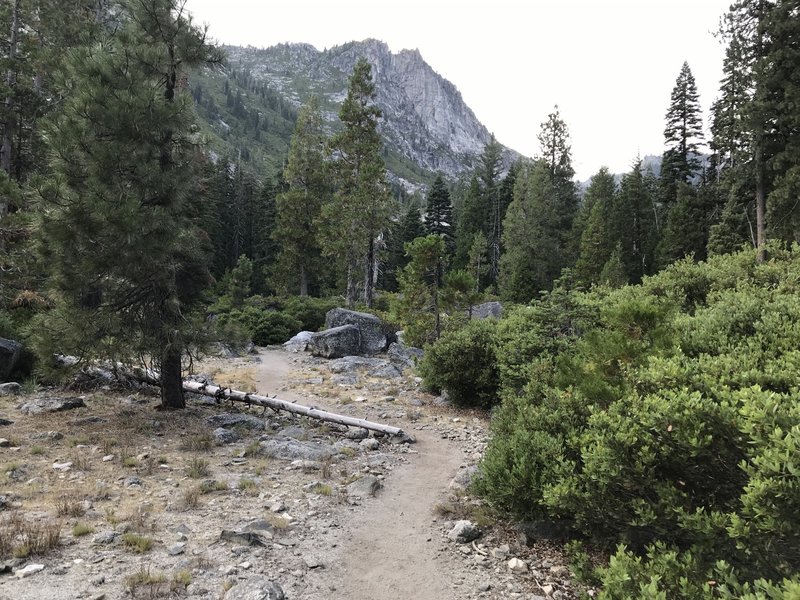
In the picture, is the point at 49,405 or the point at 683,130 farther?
the point at 683,130

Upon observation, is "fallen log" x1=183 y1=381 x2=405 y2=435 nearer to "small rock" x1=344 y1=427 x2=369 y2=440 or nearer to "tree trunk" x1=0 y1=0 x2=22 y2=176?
"small rock" x1=344 y1=427 x2=369 y2=440

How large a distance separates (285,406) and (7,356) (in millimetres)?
8244

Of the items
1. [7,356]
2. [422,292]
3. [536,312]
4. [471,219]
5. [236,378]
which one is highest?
[471,219]

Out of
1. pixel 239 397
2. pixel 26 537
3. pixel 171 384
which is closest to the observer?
pixel 26 537

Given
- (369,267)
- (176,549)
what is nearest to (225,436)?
(176,549)

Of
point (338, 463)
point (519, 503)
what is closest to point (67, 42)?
point (338, 463)

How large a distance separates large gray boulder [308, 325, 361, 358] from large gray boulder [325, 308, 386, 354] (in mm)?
987

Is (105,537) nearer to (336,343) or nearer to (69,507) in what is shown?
(69,507)

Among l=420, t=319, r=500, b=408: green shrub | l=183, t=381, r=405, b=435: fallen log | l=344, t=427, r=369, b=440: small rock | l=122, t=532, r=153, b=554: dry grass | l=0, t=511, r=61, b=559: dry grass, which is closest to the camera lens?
l=0, t=511, r=61, b=559: dry grass

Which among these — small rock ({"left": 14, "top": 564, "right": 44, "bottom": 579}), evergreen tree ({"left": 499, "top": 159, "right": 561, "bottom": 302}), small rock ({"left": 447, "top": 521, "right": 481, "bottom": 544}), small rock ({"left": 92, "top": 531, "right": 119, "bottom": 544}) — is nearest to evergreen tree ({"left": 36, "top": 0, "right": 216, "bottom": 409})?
small rock ({"left": 92, "top": 531, "right": 119, "bottom": 544})

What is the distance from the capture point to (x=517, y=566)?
513 centimetres

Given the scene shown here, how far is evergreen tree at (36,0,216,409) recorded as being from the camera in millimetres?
8492

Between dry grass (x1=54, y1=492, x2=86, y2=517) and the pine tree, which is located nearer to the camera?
dry grass (x1=54, y1=492, x2=86, y2=517)

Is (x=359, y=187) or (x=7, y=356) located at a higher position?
(x=359, y=187)
